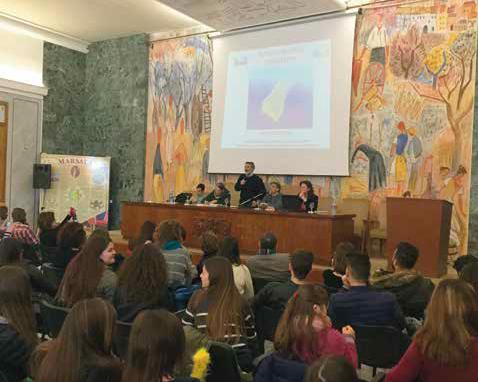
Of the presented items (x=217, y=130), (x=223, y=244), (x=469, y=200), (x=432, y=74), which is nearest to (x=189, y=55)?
(x=217, y=130)

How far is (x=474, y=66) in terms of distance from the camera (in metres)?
7.73

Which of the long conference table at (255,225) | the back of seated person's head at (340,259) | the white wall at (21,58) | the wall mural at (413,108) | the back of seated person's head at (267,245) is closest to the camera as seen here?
the back of seated person's head at (340,259)

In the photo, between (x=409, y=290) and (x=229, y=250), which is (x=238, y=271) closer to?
(x=229, y=250)

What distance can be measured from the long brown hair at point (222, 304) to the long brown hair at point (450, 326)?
2.87 ft

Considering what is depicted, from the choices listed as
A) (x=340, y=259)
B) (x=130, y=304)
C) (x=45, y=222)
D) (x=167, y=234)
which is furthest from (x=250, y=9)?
(x=130, y=304)

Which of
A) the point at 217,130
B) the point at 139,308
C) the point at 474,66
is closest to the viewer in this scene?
the point at 139,308

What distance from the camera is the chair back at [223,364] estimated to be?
212 centimetres

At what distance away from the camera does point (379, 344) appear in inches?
114

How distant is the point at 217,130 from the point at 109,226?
346 centimetres

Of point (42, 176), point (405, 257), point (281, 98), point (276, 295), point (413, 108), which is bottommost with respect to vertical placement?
point (276, 295)

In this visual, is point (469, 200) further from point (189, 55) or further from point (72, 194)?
point (72, 194)

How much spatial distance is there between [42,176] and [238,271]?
8.52m

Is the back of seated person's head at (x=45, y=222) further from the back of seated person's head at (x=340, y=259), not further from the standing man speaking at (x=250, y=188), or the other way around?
the standing man speaking at (x=250, y=188)

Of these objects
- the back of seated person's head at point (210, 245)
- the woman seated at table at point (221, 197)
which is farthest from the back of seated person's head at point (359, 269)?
the woman seated at table at point (221, 197)
